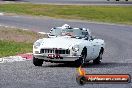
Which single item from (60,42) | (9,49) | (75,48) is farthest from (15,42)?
(75,48)

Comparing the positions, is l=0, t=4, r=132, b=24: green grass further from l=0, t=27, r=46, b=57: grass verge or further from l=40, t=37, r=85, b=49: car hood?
l=40, t=37, r=85, b=49: car hood

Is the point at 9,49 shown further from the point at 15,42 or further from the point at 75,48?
the point at 75,48

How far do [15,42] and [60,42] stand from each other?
10978mm

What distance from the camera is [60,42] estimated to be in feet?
53.0

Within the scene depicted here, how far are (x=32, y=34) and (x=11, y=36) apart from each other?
291 cm

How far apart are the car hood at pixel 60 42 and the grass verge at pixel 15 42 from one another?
Result: 375 cm

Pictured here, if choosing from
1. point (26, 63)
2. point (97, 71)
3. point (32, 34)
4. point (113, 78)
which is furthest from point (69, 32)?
point (32, 34)

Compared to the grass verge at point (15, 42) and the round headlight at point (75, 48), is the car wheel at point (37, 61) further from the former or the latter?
the grass verge at point (15, 42)

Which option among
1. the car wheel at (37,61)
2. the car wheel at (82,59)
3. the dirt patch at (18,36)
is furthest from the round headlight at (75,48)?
the dirt patch at (18,36)

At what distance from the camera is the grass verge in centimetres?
2188

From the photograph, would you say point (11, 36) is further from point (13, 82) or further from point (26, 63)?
point (13, 82)

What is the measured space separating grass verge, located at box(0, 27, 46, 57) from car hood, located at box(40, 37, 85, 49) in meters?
3.75

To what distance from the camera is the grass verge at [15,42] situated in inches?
861

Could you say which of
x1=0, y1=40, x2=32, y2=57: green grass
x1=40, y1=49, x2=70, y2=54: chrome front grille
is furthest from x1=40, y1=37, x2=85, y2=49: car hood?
x1=0, y1=40, x2=32, y2=57: green grass
